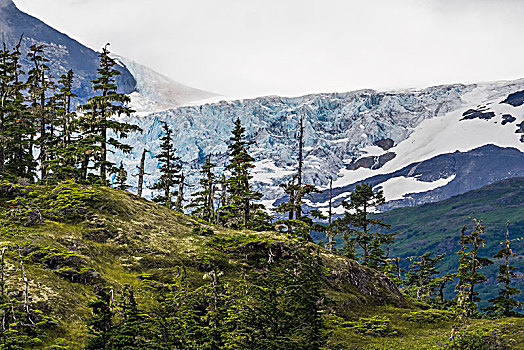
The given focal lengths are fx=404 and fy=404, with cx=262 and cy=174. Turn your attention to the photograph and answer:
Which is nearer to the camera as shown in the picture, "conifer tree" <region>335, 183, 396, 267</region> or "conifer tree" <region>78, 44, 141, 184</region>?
"conifer tree" <region>78, 44, 141, 184</region>

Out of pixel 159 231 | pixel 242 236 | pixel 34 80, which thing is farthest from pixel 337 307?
pixel 34 80

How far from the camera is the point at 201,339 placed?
13586 mm

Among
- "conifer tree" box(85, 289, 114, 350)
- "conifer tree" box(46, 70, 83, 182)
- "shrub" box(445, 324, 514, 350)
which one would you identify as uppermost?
A: "conifer tree" box(46, 70, 83, 182)

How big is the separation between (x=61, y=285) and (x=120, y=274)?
5029 millimetres

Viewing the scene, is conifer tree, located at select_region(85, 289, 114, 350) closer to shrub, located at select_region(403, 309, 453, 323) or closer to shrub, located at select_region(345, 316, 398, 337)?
shrub, located at select_region(345, 316, 398, 337)

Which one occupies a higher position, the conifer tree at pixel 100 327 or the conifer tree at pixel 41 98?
the conifer tree at pixel 41 98

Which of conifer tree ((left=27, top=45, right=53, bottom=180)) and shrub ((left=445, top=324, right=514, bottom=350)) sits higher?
conifer tree ((left=27, top=45, right=53, bottom=180))

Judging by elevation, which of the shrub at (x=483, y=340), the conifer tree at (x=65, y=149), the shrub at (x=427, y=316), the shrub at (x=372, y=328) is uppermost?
the conifer tree at (x=65, y=149)

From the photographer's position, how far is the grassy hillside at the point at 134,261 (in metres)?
19.3

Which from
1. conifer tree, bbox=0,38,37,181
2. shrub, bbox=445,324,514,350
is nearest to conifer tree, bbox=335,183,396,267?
shrub, bbox=445,324,514,350

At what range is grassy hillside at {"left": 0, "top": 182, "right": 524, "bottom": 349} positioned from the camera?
19312 millimetres

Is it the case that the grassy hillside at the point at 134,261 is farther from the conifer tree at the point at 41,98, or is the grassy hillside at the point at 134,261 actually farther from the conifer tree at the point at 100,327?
the conifer tree at the point at 41,98

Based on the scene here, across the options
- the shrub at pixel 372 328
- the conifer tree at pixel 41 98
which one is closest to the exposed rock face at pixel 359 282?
the shrub at pixel 372 328

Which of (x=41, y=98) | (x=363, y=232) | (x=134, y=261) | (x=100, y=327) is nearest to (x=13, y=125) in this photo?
(x=41, y=98)
